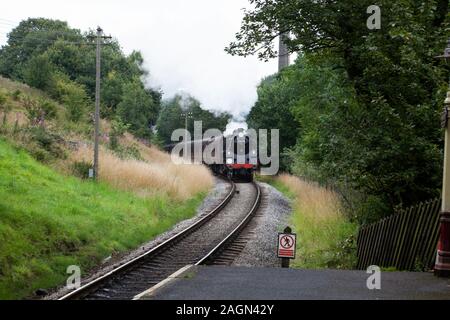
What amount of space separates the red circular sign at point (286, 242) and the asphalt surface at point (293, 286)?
337cm

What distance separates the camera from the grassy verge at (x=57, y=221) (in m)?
12.2

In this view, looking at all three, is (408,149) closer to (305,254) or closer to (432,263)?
(432,263)

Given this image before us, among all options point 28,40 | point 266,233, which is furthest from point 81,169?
point 28,40

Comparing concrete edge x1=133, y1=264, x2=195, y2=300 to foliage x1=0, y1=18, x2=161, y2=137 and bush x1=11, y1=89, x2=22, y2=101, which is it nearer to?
foliage x1=0, y1=18, x2=161, y2=137

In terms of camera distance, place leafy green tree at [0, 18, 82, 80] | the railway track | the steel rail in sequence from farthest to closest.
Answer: leafy green tree at [0, 18, 82, 80], the railway track, the steel rail

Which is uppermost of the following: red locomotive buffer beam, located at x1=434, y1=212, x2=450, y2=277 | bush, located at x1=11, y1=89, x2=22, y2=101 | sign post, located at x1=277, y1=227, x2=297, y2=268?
bush, located at x1=11, y1=89, x2=22, y2=101

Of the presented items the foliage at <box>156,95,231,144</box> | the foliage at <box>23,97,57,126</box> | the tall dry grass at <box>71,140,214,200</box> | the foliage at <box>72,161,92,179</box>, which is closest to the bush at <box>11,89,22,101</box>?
the foliage at <box>23,97,57,126</box>

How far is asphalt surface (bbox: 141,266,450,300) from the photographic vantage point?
303 inches

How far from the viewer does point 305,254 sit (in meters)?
16.6

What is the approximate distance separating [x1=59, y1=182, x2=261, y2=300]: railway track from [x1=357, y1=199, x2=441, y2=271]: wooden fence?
12.8 ft

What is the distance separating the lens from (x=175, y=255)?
1560cm

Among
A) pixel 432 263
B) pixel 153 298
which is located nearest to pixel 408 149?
pixel 432 263

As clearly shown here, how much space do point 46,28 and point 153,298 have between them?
77562mm

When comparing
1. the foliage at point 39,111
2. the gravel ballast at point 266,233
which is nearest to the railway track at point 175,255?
the gravel ballast at point 266,233
